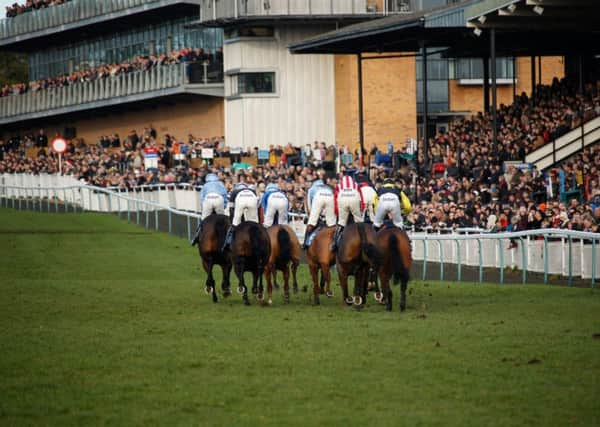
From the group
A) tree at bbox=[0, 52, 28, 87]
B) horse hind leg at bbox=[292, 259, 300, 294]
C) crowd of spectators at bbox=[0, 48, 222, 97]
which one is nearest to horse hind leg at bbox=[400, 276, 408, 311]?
horse hind leg at bbox=[292, 259, 300, 294]

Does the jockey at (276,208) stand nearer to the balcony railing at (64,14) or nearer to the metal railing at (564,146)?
the metal railing at (564,146)

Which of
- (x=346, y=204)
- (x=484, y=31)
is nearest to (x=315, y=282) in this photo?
(x=346, y=204)

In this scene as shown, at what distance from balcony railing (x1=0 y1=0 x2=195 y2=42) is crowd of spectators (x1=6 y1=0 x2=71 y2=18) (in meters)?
0.27

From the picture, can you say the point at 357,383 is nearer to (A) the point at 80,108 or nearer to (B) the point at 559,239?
(B) the point at 559,239

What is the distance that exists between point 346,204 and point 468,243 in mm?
9390

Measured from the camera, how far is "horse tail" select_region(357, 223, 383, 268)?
59.3 feet

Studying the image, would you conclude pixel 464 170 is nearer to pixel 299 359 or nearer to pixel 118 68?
pixel 299 359

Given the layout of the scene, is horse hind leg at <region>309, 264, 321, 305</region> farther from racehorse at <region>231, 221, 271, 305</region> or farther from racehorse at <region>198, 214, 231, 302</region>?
racehorse at <region>198, 214, 231, 302</region>

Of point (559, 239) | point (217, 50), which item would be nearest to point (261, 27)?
point (217, 50)

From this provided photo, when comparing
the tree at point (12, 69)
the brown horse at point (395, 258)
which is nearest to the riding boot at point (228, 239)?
the brown horse at point (395, 258)

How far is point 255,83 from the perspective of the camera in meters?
51.8

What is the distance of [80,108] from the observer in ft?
203

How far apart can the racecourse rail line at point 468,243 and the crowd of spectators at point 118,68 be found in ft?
31.1

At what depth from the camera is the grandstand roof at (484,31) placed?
33147 mm
